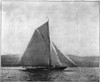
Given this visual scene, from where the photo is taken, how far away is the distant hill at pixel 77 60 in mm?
3384

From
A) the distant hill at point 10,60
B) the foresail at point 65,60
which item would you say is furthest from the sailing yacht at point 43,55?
the distant hill at point 10,60

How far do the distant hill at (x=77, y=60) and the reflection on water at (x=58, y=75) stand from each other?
0.09m

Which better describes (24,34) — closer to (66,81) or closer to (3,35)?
(3,35)

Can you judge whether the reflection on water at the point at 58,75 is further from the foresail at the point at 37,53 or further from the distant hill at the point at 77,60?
the foresail at the point at 37,53

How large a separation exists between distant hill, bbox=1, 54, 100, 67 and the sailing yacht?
0.30 ft

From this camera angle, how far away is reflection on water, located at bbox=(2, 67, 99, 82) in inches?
132

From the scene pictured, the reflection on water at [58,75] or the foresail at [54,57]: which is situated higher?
the foresail at [54,57]

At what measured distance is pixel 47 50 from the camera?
3479mm

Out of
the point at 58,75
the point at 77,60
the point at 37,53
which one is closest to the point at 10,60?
the point at 37,53

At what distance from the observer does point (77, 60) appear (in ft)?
11.3

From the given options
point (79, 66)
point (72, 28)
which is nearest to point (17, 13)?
point (72, 28)

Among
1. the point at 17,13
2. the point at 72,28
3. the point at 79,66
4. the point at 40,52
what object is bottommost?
the point at 79,66

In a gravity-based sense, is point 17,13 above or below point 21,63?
above

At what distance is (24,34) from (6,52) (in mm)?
448
